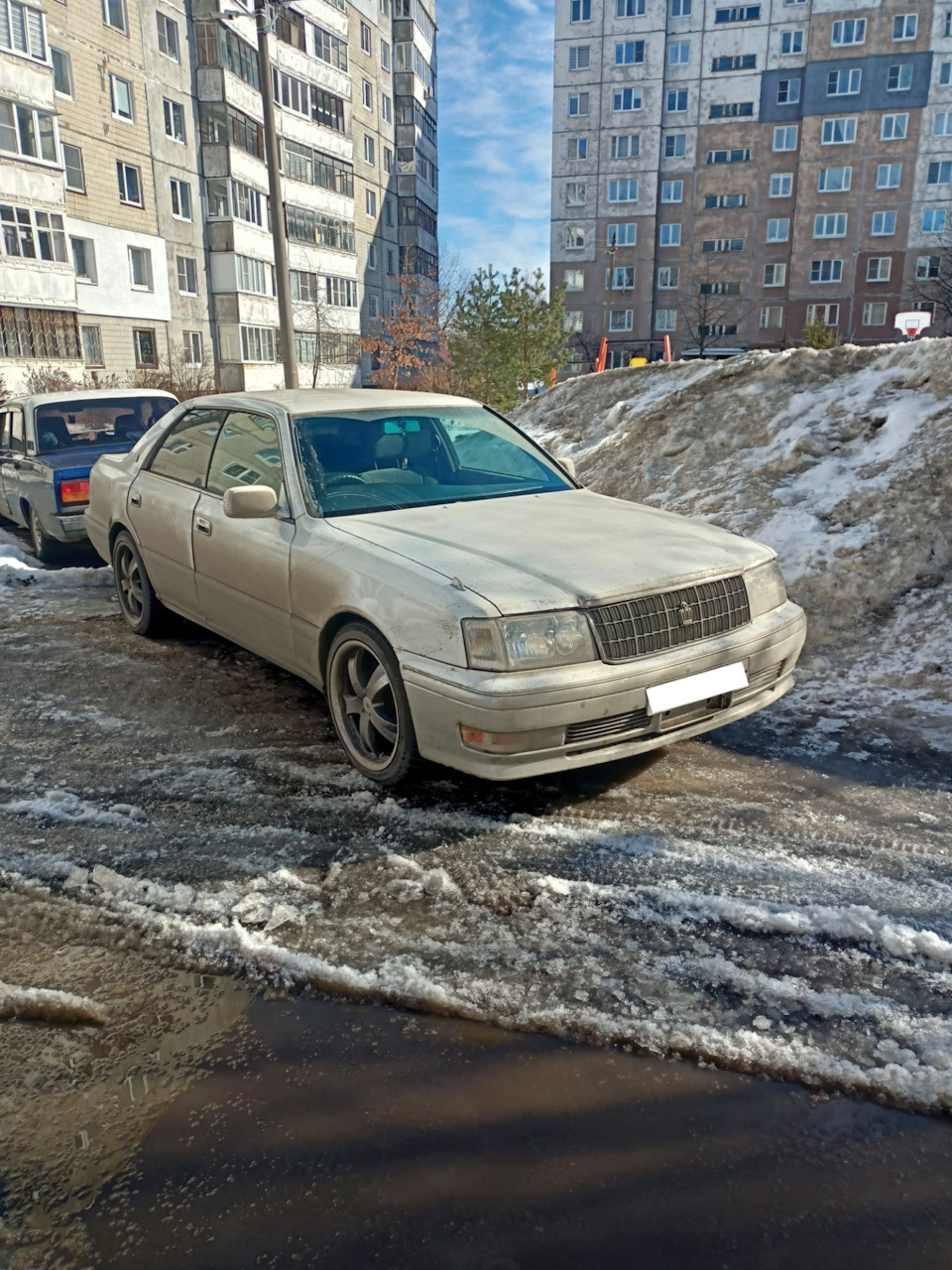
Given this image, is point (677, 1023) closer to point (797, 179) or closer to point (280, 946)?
point (280, 946)

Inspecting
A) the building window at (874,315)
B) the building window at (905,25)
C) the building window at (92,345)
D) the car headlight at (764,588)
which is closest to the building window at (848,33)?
the building window at (905,25)

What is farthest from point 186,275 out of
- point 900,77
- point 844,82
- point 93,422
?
point 900,77

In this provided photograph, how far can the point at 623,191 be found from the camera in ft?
177

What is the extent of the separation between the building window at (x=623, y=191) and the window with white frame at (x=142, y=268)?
102 ft

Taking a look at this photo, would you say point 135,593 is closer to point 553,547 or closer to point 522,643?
point 553,547

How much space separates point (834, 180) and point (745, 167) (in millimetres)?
5112

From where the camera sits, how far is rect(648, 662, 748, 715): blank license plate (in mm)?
3461

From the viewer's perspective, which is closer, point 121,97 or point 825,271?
point 121,97

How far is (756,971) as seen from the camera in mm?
2631

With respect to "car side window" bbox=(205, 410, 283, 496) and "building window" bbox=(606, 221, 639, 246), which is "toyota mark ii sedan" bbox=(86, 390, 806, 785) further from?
"building window" bbox=(606, 221, 639, 246)

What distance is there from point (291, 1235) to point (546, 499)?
11.5 ft

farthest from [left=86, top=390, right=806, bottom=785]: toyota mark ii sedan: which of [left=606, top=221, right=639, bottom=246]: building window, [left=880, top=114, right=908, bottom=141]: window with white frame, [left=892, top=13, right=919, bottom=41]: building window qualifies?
[left=892, top=13, right=919, bottom=41]: building window

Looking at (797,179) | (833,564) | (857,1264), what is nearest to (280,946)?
(857,1264)

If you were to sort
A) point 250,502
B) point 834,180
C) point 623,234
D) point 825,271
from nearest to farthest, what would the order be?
point 250,502 → point 834,180 → point 825,271 → point 623,234
